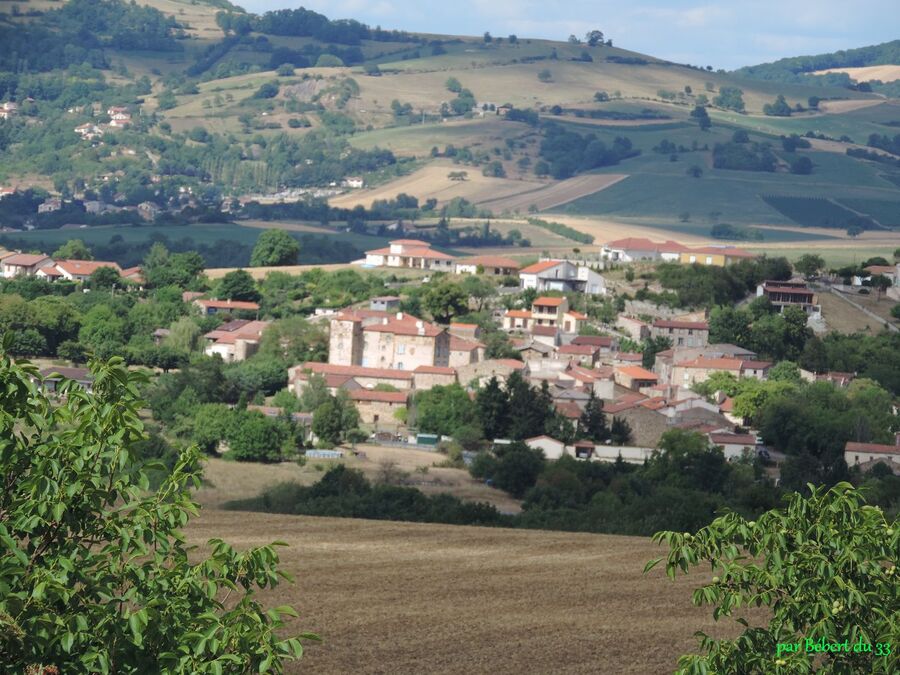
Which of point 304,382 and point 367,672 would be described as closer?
point 367,672

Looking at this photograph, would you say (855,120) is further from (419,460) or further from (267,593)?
(267,593)

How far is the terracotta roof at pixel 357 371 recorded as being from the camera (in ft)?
152

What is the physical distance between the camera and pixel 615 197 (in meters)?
130

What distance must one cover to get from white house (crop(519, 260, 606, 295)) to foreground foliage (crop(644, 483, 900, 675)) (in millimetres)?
50135

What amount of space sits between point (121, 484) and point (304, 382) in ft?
122

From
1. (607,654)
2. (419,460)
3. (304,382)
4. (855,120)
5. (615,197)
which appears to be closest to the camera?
(607,654)

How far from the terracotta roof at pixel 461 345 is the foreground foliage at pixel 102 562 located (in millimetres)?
39936

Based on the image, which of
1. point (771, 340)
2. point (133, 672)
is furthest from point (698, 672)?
point (771, 340)

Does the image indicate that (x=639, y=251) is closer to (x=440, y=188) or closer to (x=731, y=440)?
(x=731, y=440)

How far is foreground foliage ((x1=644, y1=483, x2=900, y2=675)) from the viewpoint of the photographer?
29.0 ft

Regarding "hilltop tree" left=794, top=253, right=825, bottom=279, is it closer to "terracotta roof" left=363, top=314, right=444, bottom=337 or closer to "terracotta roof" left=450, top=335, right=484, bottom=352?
"terracotta roof" left=450, top=335, right=484, bottom=352

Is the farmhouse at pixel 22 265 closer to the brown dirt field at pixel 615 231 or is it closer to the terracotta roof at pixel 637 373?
the terracotta roof at pixel 637 373

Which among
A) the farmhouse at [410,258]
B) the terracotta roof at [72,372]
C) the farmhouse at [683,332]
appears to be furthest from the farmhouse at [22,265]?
the farmhouse at [683,332]

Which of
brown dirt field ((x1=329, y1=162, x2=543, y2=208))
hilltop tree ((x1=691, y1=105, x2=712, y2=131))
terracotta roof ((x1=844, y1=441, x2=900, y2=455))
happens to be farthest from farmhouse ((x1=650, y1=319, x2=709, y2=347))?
hilltop tree ((x1=691, y1=105, x2=712, y2=131))
